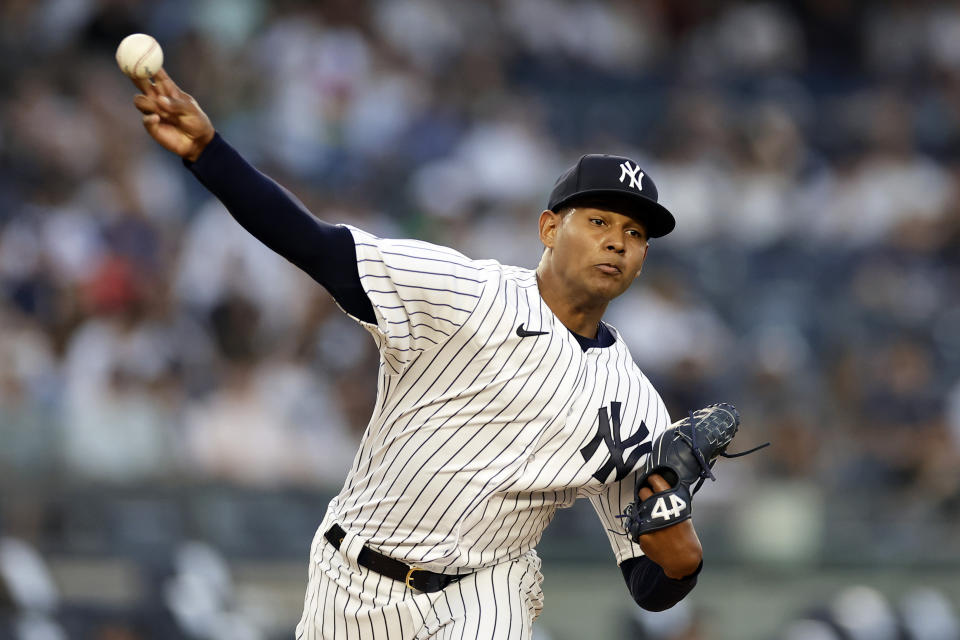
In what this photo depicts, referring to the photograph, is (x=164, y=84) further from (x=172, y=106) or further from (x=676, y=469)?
(x=676, y=469)

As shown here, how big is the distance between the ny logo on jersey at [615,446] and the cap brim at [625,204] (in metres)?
0.45

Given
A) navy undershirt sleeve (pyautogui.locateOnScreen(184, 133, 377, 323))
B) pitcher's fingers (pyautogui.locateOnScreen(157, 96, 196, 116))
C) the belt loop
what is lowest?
the belt loop

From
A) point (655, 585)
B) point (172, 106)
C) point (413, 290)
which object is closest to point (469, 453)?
point (413, 290)

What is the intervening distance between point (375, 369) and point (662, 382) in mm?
1615

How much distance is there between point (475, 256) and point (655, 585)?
5550mm

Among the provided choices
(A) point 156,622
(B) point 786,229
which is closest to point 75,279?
(A) point 156,622

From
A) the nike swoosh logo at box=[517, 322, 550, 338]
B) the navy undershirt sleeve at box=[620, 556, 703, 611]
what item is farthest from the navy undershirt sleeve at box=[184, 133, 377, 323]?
the navy undershirt sleeve at box=[620, 556, 703, 611]

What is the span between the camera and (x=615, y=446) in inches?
136

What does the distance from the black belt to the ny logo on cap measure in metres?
1.02

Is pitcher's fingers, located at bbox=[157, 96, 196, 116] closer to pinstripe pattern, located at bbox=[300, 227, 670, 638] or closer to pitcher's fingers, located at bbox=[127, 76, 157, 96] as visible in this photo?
pitcher's fingers, located at bbox=[127, 76, 157, 96]

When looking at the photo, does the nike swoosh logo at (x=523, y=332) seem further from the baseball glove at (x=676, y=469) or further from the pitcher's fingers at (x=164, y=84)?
the pitcher's fingers at (x=164, y=84)

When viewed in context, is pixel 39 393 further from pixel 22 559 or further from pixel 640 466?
pixel 640 466

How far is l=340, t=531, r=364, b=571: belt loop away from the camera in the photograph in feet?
11.2

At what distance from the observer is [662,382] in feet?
26.3
